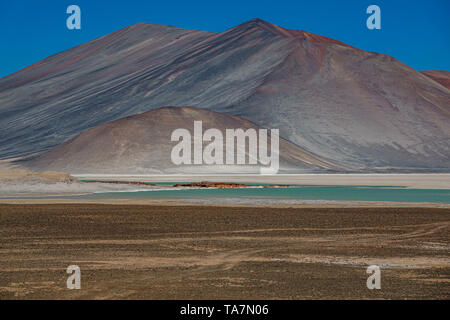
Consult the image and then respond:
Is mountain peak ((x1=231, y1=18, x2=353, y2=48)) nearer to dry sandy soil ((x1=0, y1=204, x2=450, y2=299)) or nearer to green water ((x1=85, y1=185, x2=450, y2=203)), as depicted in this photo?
green water ((x1=85, y1=185, x2=450, y2=203))

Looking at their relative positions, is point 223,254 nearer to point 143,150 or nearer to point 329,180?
point 329,180

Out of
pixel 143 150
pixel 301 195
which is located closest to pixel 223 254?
pixel 301 195

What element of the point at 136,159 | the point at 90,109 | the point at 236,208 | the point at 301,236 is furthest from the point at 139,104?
the point at 301,236

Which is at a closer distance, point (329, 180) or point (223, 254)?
point (223, 254)

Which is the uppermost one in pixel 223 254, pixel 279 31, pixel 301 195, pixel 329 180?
pixel 279 31

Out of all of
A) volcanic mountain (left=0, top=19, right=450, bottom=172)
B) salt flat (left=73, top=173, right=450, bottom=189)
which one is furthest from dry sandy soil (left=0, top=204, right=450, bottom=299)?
volcanic mountain (left=0, top=19, right=450, bottom=172)

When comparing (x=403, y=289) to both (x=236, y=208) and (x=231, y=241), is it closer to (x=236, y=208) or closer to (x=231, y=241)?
(x=231, y=241)
